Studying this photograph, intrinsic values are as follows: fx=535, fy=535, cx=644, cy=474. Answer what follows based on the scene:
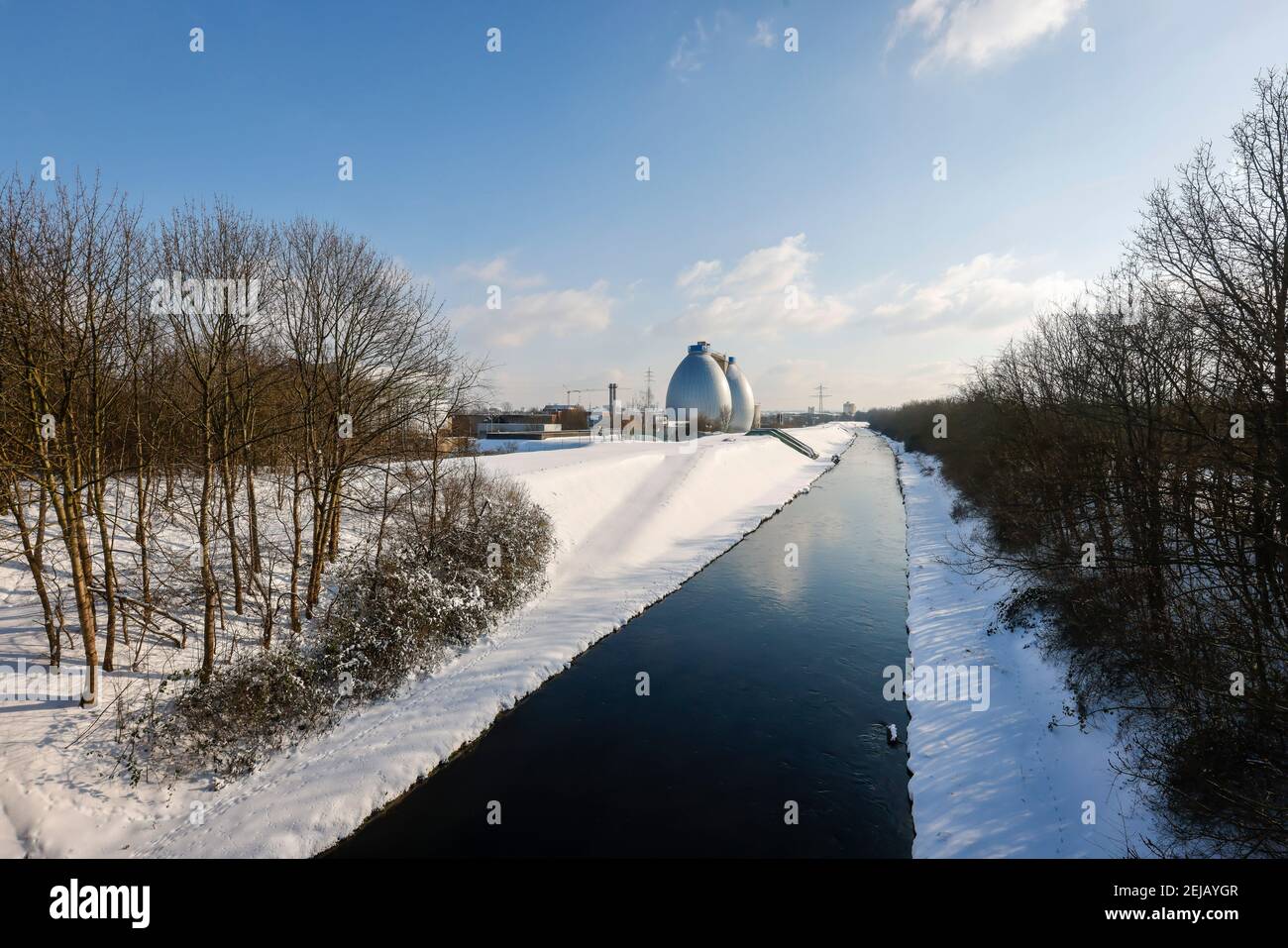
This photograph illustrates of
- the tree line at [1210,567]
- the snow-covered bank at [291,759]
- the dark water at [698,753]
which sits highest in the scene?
the tree line at [1210,567]

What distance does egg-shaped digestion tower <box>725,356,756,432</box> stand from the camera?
10100cm

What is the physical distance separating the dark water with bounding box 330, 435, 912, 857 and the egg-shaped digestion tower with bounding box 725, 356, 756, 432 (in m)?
84.3

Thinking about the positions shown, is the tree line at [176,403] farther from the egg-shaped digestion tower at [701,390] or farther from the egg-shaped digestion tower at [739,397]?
the egg-shaped digestion tower at [739,397]

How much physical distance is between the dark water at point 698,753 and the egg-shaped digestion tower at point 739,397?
277 feet

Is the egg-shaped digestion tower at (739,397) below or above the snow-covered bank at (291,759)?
above

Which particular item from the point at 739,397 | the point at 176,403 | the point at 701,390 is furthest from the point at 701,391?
the point at 176,403

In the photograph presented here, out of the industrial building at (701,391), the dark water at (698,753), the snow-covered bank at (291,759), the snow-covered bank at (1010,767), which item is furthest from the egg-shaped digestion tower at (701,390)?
the snow-covered bank at (1010,767)

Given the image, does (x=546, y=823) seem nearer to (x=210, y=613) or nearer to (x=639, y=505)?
(x=210, y=613)

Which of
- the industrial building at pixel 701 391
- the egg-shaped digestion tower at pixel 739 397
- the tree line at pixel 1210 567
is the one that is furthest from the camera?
the egg-shaped digestion tower at pixel 739 397

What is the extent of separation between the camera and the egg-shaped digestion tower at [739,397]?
10100 centimetres

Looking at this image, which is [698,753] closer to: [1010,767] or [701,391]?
[1010,767]

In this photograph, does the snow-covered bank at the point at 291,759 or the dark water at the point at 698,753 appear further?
the dark water at the point at 698,753

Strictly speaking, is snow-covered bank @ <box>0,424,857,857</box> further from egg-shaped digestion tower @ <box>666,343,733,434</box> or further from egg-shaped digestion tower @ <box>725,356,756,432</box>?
egg-shaped digestion tower @ <box>725,356,756,432</box>

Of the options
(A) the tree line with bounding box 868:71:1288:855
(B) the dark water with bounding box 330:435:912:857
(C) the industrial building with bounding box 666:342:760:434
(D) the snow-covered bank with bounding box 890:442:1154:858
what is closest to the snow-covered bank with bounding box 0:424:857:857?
(B) the dark water with bounding box 330:435:912:857
